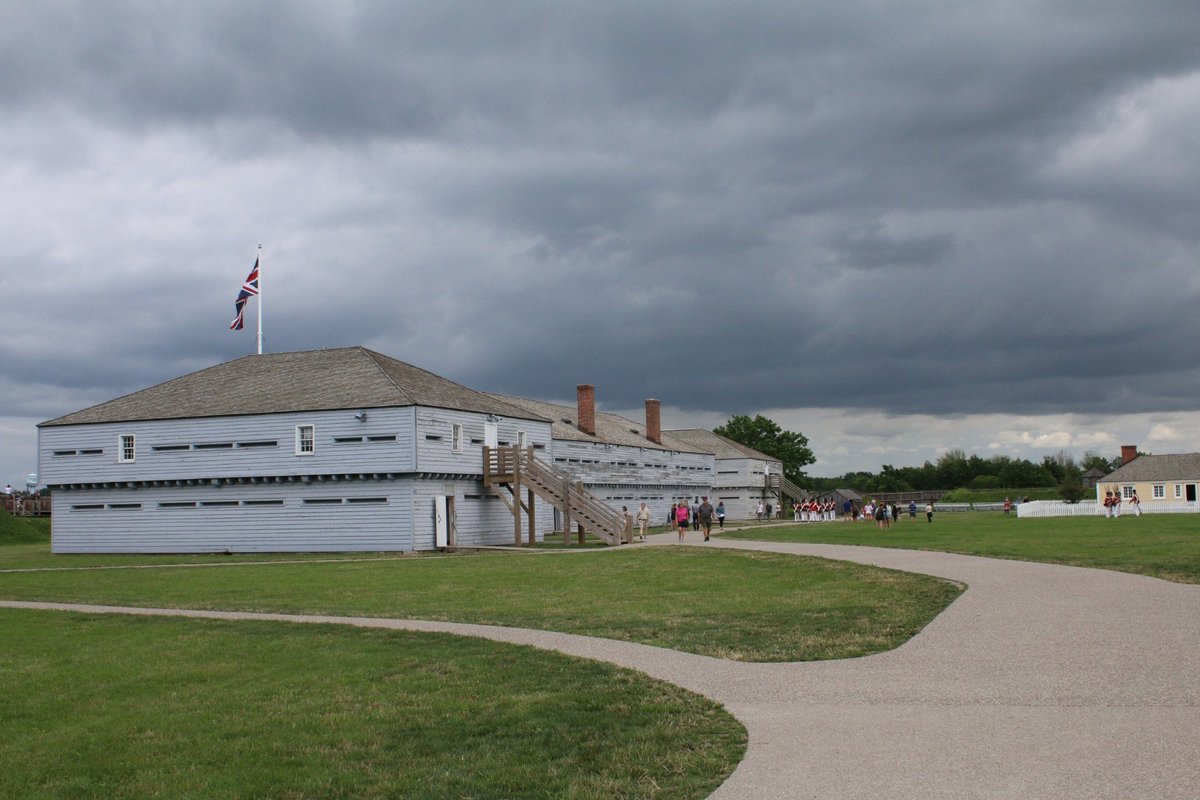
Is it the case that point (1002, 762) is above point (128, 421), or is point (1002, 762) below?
below

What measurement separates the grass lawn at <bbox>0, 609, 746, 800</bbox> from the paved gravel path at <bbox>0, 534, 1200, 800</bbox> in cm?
59

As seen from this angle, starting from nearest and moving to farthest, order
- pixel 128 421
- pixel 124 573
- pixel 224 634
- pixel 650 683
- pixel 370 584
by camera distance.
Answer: pixel 650 683 → pixel 224 634 → pixel 370 584 → pixel 124 573 → pixel 128 421

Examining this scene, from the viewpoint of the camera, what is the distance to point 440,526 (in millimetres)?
42000

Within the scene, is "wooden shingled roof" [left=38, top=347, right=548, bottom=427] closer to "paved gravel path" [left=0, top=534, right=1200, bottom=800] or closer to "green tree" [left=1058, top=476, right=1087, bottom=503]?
"paved gravel path" [left=0, top=534, right=1200, bottom=800]

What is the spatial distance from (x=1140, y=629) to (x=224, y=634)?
39.1 feet

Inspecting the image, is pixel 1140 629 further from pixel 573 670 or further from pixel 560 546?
pixel 560 546

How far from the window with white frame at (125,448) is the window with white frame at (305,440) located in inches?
330

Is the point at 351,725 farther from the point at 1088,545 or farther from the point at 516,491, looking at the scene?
the point at 516,491

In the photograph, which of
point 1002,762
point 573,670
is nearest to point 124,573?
point 573,670

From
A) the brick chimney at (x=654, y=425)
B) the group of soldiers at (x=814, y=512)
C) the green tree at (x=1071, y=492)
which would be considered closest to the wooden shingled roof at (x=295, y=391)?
the brick chimney at (x=654, y=425)

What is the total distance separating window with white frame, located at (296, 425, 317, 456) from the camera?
4256 cm

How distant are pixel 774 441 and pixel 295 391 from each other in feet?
263

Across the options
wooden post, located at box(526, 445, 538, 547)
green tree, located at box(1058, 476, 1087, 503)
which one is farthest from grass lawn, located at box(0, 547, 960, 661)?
green tree, located at box(1058, 476, 1087, 503)

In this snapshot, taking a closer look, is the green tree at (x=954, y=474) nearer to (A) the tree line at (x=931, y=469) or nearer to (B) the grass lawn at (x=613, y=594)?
(A) the tree line at (x=931, y=469)
